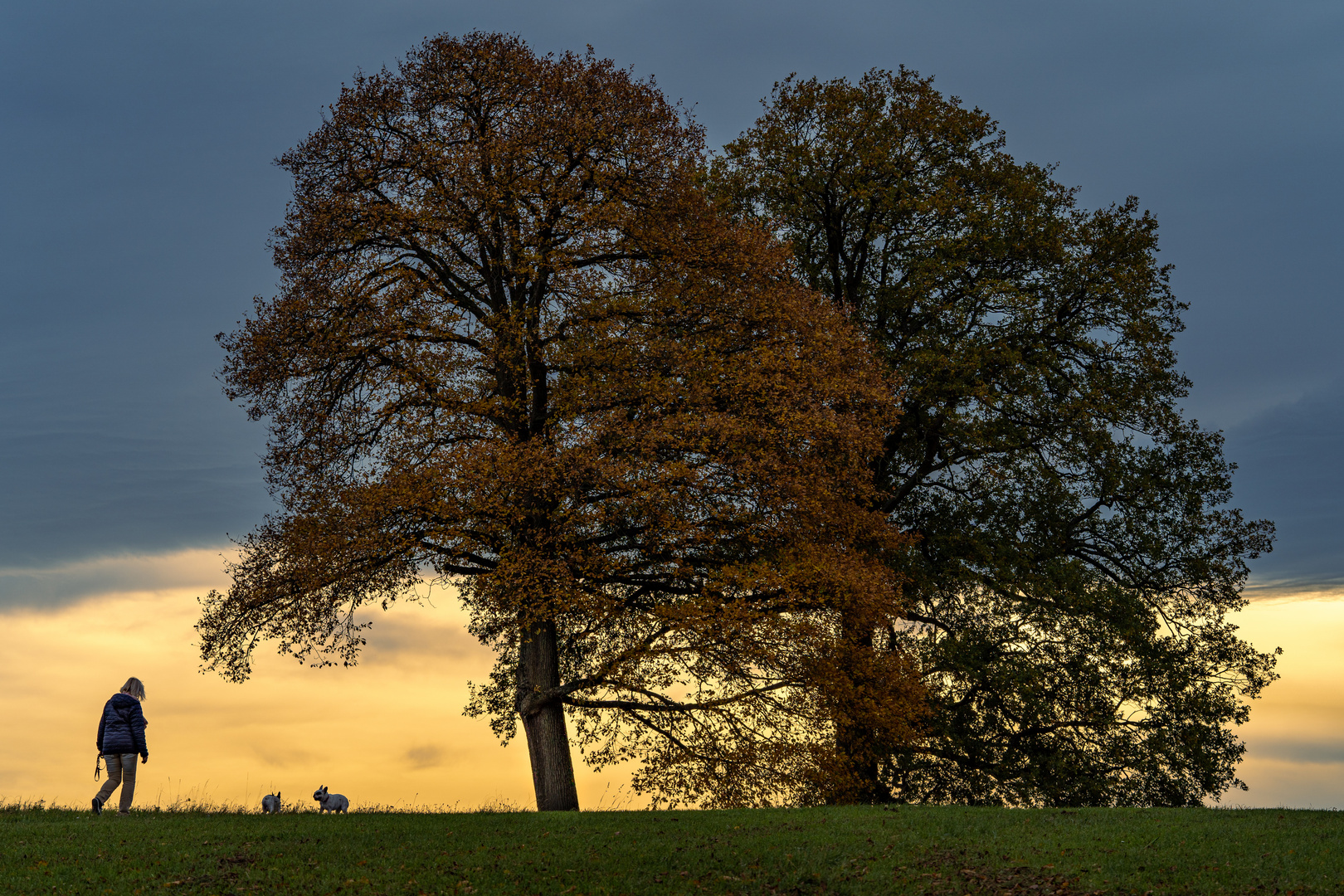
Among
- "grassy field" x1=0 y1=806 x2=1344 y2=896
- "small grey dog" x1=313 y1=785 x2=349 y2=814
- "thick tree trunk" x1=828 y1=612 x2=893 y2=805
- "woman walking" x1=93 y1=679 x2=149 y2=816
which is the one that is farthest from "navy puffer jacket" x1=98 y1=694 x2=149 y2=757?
"thick tree trunk" x1=828 y1=612 x2=893 y2=805

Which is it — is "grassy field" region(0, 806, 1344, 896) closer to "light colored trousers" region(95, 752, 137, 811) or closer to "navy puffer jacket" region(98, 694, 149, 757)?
"light colored trousers" region(95, 752, 137, 811)

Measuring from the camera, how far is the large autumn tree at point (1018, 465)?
22672 mm

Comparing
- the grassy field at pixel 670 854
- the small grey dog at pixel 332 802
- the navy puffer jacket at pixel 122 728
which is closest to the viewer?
the grassy field at pixel 670 854

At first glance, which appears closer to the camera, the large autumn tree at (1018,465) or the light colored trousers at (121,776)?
the light colored trousers at (121,776)

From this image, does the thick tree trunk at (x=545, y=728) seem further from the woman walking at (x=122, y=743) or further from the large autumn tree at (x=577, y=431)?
the woman walking at (x=122, y=743)

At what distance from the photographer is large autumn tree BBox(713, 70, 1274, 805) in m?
22.7

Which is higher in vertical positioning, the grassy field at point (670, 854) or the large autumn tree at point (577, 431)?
the large autumn tree at point (577, 431)

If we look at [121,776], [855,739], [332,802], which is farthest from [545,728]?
[121,776]

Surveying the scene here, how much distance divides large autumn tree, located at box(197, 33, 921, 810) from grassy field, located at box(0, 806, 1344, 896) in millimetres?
3272

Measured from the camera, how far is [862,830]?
15625 mm

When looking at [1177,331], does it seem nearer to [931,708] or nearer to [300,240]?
[931,708]

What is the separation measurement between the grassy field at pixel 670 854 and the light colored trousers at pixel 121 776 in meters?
0.45

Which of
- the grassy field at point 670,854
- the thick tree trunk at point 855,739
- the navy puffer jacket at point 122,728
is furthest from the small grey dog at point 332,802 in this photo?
the thick tree trunk at point 855,739

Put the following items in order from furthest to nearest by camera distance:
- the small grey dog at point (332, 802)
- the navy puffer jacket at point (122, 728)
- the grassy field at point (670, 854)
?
the small grey dog at point (332, 802) → the navy puffer jacket at point (122, 728) → the grassy field at point (670, 854)
